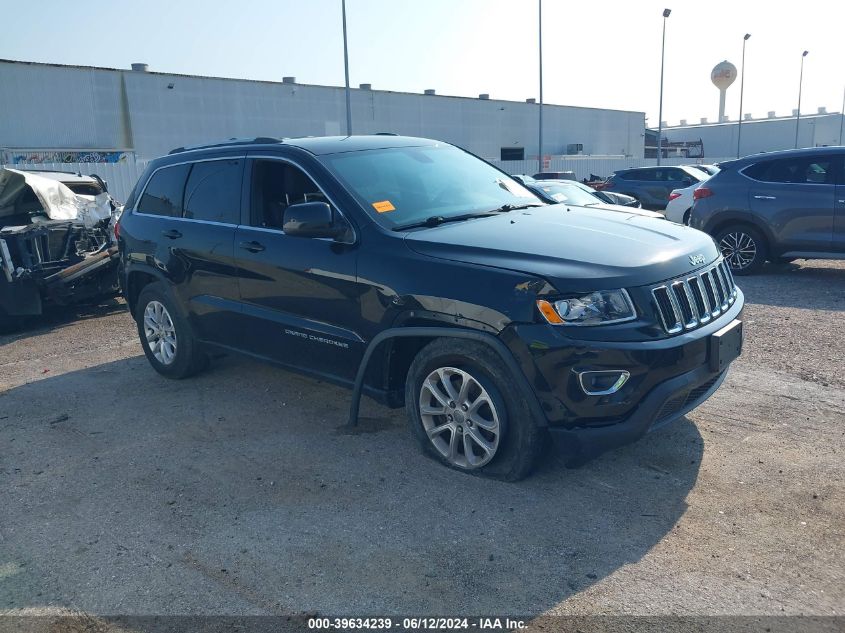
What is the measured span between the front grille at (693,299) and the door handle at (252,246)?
2683mm

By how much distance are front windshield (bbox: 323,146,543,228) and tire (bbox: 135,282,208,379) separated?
7.02ft

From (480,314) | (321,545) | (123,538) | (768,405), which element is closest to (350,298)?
(480,314)

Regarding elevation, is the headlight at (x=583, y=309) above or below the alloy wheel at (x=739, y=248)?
above

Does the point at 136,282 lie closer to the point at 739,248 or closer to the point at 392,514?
the point at 392,514

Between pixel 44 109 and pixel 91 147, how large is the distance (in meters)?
2.17

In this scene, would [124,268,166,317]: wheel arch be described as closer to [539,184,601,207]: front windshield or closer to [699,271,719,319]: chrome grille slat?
[699,271,719,319]: chrome grille slat

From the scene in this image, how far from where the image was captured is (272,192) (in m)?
5.19

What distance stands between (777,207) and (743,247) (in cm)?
73

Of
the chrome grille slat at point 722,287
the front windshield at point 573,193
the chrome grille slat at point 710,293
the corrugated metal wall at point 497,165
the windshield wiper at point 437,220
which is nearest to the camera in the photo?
the chrome grille slat at point 710,293

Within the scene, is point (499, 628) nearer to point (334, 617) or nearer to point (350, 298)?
point (334, 617)

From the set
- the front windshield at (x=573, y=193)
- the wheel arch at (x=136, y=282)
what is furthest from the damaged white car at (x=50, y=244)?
the front windshield at (x=573, y=193)

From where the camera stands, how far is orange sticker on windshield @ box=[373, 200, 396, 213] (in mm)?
4484

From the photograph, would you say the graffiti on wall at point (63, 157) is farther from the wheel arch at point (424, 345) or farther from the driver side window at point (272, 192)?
the wheel arch at point (424, 345)

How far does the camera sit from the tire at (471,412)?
12.4ft
